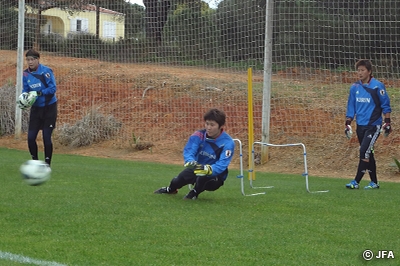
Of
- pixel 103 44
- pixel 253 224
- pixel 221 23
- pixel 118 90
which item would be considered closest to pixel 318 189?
pixel 253 224

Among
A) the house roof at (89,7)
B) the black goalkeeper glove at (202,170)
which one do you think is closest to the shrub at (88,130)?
the house roof at (89,7)

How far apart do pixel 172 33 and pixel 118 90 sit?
4.16 metres

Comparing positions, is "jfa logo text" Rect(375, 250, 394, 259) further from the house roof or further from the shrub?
the house roof

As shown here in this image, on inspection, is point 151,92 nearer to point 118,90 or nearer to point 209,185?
point 118,90

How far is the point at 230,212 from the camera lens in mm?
7273

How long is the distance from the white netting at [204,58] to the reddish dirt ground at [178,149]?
7cm

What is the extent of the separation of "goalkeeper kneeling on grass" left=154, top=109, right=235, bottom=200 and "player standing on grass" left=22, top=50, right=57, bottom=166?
3.21m

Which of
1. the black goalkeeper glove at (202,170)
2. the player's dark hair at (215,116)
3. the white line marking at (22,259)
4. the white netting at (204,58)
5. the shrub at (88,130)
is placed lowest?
the white line marking at (22,259)

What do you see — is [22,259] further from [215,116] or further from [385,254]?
[215,116]

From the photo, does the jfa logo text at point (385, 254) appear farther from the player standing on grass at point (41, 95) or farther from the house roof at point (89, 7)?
the house roof at point (89, 7)

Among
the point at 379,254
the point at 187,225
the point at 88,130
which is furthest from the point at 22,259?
the point at 88,130

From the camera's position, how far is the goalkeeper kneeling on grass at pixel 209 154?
788cm

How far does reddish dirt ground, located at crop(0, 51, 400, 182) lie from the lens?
533 inches

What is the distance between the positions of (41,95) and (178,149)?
19.5ft
